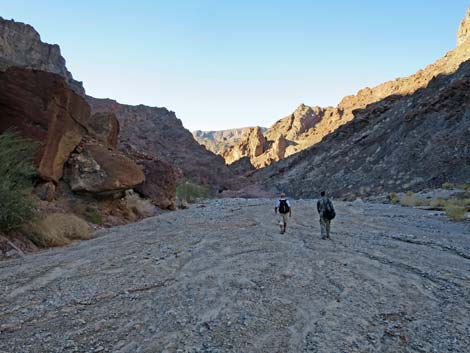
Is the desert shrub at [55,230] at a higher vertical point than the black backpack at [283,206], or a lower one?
lower

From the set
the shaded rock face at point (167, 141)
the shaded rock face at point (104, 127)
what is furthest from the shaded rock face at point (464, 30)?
the shaded rock face at point (104, 127)

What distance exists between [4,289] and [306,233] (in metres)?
8.43

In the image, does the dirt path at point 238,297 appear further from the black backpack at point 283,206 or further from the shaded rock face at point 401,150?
the shaded rock face at point 401,150

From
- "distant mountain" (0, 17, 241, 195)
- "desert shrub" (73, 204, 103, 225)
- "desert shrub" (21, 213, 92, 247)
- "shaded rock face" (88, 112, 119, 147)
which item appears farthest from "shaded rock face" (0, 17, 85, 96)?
"desert shrub" (21, 213, 92, 247)

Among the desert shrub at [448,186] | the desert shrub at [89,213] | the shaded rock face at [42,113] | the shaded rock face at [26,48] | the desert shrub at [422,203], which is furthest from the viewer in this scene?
the shaded rock face at [26,48]

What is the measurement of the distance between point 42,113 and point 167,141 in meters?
54.7

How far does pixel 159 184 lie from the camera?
844 inches

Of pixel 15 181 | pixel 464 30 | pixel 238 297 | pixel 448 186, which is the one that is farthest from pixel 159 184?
pixel 464 30

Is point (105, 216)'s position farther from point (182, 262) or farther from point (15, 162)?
point (182, 262)

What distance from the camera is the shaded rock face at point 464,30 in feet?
195

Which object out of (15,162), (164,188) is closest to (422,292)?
(15,162)

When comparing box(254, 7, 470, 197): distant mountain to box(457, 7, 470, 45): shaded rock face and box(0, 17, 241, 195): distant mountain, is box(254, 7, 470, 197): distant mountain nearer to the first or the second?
box(457, 7, 470, 45): shaded rock face

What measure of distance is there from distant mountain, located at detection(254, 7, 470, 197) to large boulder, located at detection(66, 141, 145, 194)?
78.4ft

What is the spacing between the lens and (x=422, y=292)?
619 cm
